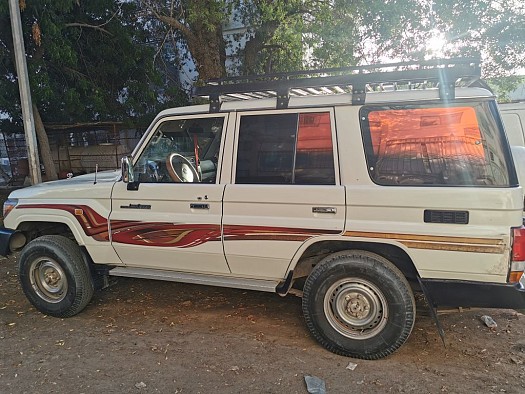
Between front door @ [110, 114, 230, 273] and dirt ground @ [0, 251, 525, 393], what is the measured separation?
0.64 metres

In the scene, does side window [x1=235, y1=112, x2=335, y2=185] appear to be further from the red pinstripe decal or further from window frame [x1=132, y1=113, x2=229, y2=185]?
the red pinstripe decal

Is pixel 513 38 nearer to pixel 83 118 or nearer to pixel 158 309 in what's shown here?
pixel 158 309

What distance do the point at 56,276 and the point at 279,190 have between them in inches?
101

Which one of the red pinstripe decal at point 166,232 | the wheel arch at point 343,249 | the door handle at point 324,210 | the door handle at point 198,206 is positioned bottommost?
the wheel arch at point 343,249

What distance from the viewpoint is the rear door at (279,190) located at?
321cm

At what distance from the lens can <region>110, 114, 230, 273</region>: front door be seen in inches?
140

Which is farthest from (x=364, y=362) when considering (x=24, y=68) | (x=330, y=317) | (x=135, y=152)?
(x=24, y=68)

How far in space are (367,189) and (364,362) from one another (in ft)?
4.53

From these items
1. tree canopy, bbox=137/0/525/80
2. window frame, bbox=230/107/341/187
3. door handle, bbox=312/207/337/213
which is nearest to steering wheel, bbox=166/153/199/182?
window frame, bbox=230/107/341/187

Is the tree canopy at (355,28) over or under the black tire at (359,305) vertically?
over

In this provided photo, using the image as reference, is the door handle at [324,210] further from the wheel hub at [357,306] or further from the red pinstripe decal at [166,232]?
the wheel hub at [357,306]

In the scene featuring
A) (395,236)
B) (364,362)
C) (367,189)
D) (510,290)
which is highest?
(367,189)

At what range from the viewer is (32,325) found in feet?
13.2

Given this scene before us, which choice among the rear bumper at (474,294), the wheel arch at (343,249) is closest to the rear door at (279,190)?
the wheel arch at (343,249)
